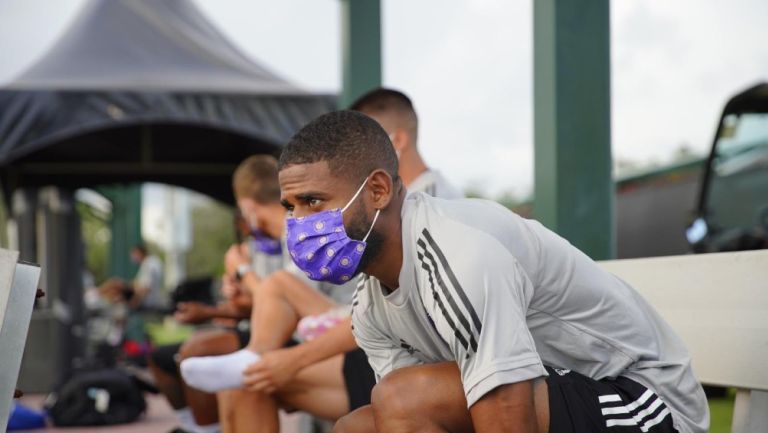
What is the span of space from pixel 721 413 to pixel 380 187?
4.97 metres

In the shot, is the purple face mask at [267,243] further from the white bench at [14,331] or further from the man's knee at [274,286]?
the white bench at [14,331]

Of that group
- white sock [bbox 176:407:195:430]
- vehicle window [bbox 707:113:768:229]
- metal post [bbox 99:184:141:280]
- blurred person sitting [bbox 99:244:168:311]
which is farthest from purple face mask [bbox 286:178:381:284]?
metal post [bbox 99:184:141:280]

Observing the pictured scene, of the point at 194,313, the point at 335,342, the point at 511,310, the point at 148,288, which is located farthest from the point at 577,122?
the point at 148,288

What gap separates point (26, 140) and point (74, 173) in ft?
5.85

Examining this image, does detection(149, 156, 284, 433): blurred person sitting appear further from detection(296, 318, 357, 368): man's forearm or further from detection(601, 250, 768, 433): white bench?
detection(601, 250, 768, 433): white bench

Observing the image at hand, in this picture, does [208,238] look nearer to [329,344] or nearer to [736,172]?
[736,172]

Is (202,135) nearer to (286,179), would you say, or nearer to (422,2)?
(422,2)

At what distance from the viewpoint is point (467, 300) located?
6.46ft

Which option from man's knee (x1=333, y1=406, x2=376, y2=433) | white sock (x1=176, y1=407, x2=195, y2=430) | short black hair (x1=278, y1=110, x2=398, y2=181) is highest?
short black hair (x1=278, y1=110, x2=398, y2=181)

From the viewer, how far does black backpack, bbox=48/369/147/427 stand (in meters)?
7.44

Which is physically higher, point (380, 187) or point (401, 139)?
point (401, 139)

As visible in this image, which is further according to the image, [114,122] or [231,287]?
[114,122]

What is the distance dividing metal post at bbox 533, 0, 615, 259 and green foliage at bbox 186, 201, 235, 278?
47434 mm

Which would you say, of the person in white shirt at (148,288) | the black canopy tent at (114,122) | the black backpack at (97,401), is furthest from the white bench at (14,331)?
the person in white shirt at (148,288)
